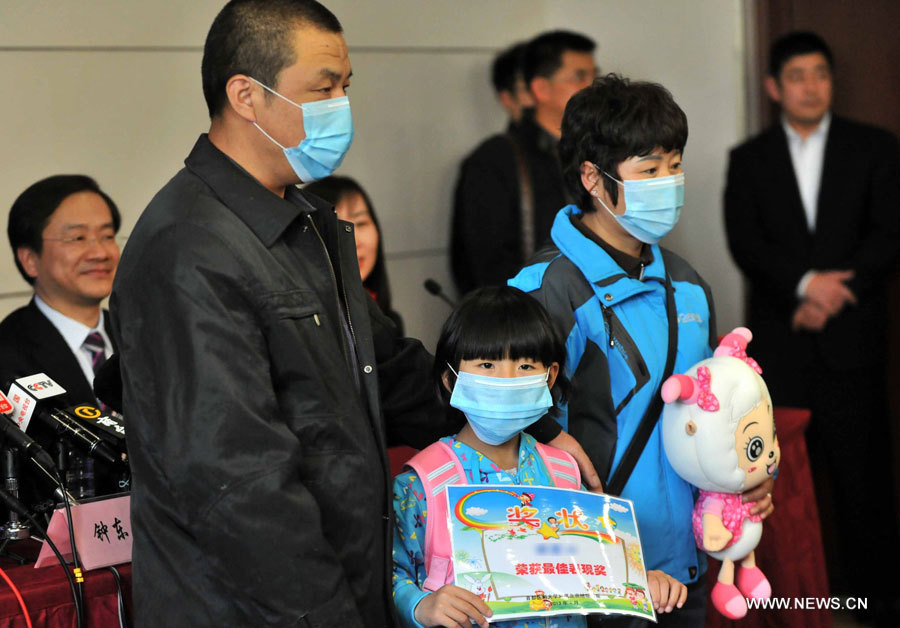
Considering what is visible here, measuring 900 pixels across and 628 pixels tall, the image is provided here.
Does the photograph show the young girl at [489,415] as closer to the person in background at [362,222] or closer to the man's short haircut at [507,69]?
the person in background at [362,222]

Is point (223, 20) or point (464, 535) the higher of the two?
point (223, 20)

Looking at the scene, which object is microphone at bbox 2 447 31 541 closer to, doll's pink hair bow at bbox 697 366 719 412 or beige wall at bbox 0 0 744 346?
doll's pink hair bow at bbox 697 366 719 412

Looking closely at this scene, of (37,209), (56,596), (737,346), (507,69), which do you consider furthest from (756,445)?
(507,69)

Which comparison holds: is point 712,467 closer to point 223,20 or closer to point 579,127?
point 579,127

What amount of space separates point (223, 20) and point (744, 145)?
9.70 ft

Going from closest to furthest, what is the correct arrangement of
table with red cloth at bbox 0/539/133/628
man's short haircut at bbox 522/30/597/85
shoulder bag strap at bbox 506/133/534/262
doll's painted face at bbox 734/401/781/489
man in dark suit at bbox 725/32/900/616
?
table with red cloth at bbox 0/539/133/628
doll's painted face at bbox 734/401/781/489
man in dark suit at bbox 725/32/900/616
shoulder bag strap at bbox 506/133/534/262
man's short haircut at bbox 522/30/597/85

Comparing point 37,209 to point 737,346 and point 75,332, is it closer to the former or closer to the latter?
point 75,332

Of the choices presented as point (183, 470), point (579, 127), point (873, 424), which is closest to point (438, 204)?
point (873, 424)

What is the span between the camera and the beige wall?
3490 millimetres

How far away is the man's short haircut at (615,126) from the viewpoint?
6.85 feet

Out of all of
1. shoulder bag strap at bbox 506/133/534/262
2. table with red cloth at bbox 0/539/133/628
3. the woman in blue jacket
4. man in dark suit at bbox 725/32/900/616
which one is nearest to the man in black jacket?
table with red cloth at bbox 0/539/133/628

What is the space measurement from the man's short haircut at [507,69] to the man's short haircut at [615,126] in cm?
249

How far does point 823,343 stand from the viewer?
392cm

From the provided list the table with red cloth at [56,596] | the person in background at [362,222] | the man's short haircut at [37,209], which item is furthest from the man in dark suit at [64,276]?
the table with red cloth at [56,596]
